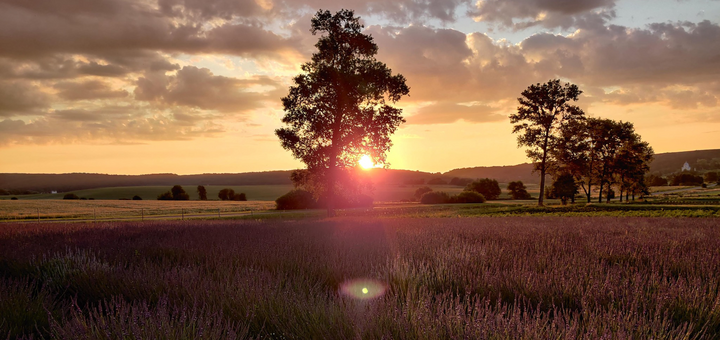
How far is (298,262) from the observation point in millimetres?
5367

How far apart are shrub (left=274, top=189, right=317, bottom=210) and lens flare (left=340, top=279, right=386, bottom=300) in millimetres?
46608

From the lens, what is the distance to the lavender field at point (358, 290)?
2.58 m

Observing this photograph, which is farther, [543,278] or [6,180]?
[6,180]

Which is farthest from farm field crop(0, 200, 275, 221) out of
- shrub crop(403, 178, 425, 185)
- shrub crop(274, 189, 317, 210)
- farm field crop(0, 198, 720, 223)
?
shrub crop(403, 178, 425, 185)

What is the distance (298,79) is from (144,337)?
23123mm

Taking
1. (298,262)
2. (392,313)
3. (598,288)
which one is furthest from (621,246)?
(392,313)

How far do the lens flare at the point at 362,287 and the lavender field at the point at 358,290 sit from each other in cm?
3

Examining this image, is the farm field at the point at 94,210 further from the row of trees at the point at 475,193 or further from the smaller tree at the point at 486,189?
the smaller tree at the point at 486,189

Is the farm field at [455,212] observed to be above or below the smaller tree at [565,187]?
below

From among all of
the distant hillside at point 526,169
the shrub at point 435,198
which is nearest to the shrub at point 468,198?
the shrub at point 435,198

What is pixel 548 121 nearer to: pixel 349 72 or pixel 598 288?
pixel 349 72

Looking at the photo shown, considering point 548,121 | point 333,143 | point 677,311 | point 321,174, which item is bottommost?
point 677,311

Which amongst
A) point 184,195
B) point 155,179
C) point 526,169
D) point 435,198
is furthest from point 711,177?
point 155,179

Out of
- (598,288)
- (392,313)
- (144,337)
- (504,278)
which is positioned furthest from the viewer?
(504,278)
